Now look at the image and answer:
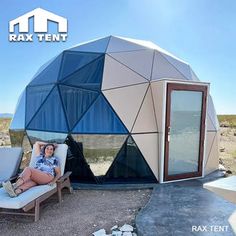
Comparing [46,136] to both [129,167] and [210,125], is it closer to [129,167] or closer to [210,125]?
[129,167]

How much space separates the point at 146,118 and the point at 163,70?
1.76m

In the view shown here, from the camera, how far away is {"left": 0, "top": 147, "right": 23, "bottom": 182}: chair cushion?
259 inches

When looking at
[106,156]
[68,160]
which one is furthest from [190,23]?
[68,160]

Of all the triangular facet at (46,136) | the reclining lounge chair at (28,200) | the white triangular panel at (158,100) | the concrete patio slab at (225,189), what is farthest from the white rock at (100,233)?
the white triangular panel at (158,100)

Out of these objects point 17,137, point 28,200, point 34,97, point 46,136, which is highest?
point 34,97

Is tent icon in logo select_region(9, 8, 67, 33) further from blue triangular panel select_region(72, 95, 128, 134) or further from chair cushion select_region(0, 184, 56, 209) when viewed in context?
chair cushion select_region(0, 184, 56, 209)

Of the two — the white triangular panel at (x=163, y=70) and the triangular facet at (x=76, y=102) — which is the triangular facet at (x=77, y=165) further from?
the white triangular panel at (x=163, y=70)

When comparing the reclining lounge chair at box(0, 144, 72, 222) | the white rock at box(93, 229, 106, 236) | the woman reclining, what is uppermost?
the woman reclining

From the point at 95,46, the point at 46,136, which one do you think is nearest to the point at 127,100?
the point at 95,46

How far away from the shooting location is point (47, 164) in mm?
6195

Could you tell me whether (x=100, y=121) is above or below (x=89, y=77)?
below

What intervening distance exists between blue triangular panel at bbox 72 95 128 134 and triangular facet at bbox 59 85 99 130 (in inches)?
6.0

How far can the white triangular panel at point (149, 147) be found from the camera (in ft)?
23.7

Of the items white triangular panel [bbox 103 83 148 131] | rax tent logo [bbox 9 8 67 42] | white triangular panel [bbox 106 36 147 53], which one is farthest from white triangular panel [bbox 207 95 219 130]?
rax tent logo [bbox 9 8 67 42]
